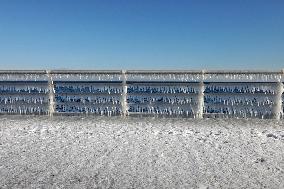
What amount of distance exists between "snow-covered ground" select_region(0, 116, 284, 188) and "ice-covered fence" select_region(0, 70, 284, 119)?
948 mm

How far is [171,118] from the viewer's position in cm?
1488

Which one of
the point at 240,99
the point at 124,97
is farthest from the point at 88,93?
the point at 240,99

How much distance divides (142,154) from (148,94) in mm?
6151

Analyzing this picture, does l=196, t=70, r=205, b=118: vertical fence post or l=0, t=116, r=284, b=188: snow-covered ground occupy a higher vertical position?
l=196, t=70, r=205, b=118: vertical fence post

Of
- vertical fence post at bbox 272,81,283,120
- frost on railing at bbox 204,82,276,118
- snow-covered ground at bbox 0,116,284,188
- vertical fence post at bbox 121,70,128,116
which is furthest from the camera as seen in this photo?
vertical fence post at bbox 121,70,128,116

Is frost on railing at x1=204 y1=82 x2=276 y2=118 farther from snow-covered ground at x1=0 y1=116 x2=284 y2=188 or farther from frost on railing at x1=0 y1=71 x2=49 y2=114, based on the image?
frost on railing at x1=0 y1=71 x2=49 y2=114

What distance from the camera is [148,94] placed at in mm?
15414

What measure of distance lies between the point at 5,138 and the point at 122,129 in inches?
129

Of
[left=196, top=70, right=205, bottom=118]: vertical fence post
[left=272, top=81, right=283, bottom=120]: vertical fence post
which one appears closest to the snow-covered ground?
[left=272, top=81, right=283, bottom=120]: vertical fence post

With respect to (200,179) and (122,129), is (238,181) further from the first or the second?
(122,129)

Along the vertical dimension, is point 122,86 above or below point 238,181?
above

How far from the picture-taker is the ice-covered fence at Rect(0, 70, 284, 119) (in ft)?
49.1

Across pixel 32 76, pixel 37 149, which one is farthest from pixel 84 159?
pixel 32 76

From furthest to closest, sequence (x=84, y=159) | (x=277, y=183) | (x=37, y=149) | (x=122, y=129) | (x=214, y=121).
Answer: (x=214, y=121) → (x=122, y=129) → (x=37, y=149) → (x=84, y=159) → (x=277, y=183)
